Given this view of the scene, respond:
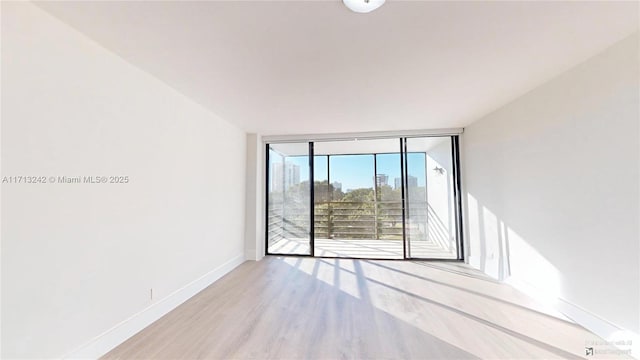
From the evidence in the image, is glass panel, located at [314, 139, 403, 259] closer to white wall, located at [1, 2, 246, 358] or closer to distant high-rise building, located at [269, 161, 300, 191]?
distant high-rise building, located at [269, 161, 300, 191]

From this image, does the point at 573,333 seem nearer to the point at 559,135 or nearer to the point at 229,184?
the point at 559,135

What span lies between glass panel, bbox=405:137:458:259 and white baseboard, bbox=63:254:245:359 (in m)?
3.31

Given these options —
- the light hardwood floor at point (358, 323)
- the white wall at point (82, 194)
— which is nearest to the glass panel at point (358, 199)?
the light hardwood floor at point (358, 323)

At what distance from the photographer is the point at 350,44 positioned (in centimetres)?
182

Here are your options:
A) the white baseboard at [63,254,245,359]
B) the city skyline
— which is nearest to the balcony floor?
the city skyline

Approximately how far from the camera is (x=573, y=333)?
6.87 ft

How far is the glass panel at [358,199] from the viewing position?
4.75 meters

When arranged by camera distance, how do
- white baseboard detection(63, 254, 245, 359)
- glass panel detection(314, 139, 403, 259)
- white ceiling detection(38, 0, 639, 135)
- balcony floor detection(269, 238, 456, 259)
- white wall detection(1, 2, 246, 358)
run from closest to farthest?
white wall detection(1, 2, 246, 358) < white ceiling detection(38, 0, 639, 135) < white baseboard detection(63, 254, 245, 359) < balcony floor detection(269, 238, 456, 259) < glass panel detection(314, 139, 403, 259)

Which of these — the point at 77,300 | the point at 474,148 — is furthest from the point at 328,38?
the point at 474,148

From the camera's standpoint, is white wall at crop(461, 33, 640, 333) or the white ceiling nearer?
the white ceiling

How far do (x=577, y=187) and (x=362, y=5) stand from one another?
239 cm

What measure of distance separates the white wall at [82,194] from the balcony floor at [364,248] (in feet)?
6.90

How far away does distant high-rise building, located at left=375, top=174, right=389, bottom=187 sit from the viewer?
4836 millimetres

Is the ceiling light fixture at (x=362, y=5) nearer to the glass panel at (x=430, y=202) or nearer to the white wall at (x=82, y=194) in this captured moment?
the white wall at (x=82, y=194)
